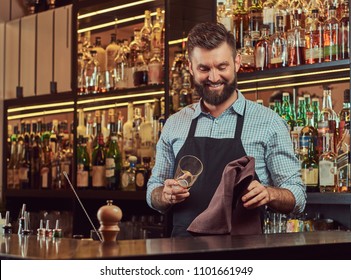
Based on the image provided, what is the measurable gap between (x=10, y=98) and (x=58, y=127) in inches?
18.5

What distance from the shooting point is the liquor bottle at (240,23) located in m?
3.83

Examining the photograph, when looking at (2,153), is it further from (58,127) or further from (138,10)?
(138,10)

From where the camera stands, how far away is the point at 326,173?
3416 millimetres

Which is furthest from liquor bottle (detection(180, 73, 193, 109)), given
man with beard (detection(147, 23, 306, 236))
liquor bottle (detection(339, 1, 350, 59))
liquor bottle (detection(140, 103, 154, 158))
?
man with beard (detection(147, 23, 306, 236))

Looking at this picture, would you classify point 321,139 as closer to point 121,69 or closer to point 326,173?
point 326,173

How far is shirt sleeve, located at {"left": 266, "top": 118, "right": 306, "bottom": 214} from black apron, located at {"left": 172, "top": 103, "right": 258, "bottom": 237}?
9 centimetres

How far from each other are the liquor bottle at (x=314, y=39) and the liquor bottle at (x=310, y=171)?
38cm

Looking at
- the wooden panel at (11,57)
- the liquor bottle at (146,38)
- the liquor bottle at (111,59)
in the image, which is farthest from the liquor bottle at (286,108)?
the wooden panel at (11,57)

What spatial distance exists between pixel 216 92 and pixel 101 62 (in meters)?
2.04

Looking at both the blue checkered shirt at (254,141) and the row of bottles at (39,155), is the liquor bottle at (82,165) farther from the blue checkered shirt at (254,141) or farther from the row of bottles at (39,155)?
the blue checkered shirt at (254,141)

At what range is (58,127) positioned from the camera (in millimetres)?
5156

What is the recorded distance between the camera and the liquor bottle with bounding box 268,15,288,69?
142 inches

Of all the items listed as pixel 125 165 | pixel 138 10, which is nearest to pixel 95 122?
pixel 125 165

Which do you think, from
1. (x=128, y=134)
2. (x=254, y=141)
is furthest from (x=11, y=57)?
(x=254, y=141)
